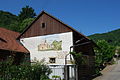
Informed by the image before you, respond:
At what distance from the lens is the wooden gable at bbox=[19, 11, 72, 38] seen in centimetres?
2286

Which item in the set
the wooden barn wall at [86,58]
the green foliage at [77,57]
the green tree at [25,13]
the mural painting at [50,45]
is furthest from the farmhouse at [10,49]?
the green tree at [25,13]

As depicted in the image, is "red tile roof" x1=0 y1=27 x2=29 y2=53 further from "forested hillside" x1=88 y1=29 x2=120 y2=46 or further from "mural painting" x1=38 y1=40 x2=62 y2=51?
"forested hillside" x1=88 y1=29 x2=120 y2=46

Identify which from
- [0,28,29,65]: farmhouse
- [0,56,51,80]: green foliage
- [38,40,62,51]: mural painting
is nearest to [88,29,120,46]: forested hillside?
[38,40,62,51]: mural painting

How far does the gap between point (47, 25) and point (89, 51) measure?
25.5 feet

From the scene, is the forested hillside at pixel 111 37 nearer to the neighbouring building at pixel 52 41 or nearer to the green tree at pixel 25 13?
the green tree at pixel 25 13

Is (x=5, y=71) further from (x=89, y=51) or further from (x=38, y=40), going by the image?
(x=89, y=51)

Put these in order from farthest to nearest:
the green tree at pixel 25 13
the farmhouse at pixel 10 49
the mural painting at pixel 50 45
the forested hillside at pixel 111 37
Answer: the forested hillside at pixel 111 37 < the green tree at pixel 25 13 < the mural painting at pixel 50 45 < the farmhouse at pixel 10 49

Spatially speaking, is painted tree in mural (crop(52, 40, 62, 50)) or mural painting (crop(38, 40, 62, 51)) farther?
mural painting (crop(38, 40, 62, 51))

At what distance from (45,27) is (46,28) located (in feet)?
0.69

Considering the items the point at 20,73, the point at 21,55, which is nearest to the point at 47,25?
the point at 21,55

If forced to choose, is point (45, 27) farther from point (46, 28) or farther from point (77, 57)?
point (77, 57)

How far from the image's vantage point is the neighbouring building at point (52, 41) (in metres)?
22.0

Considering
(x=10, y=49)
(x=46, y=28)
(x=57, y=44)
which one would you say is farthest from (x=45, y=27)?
(x=10, y=49)

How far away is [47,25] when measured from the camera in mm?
23672
